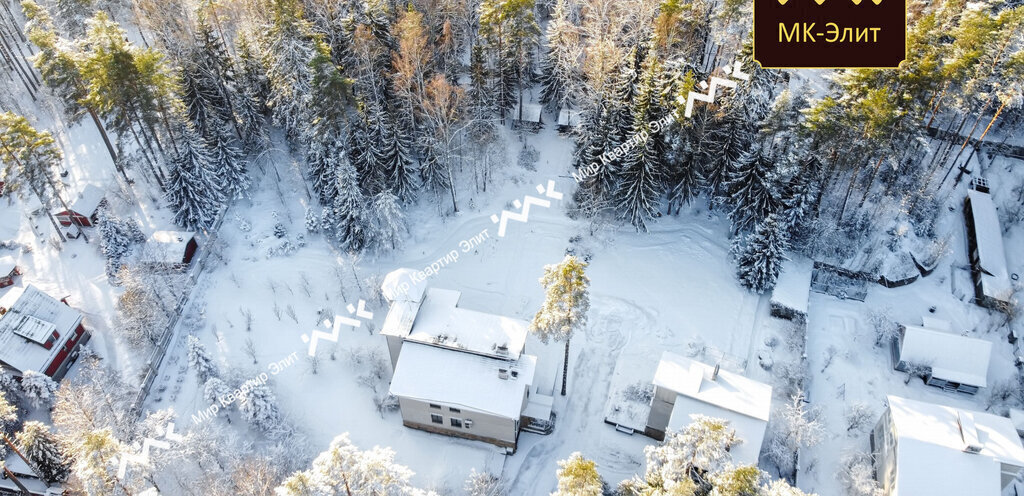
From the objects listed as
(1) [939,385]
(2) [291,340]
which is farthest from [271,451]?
(1) [939,385]

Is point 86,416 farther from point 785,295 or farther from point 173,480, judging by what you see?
point 785,295

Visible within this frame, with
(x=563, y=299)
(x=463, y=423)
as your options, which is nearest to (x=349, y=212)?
(x=463, y=423)

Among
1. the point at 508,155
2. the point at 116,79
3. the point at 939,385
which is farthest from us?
the point at 508,155

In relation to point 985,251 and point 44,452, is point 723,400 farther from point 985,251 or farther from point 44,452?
point 44,452

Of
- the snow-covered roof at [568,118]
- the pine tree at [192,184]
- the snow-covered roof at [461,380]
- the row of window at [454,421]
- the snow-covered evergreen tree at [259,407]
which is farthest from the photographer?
the snow-covered roof at [568,118]

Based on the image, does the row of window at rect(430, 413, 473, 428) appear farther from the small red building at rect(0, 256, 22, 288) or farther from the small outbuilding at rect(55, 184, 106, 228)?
the small red building at rect(0, 256, 22, 288)
